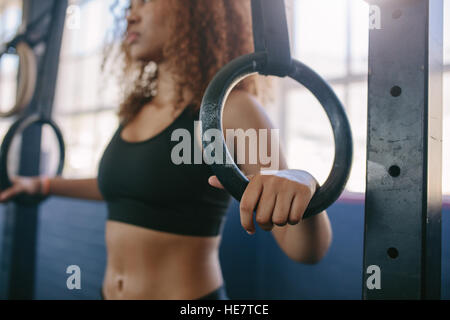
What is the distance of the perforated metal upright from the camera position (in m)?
0.34

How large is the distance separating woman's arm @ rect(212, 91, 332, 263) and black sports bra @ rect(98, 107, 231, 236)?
12 centimetres

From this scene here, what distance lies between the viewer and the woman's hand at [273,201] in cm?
30

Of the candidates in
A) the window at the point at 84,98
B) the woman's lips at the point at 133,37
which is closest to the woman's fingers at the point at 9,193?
the woman's lips at the point at 133,37

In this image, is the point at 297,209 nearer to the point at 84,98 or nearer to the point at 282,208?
the point at 282,208

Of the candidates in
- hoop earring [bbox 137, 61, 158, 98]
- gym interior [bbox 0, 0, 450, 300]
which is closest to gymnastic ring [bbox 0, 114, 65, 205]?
gym interior [bbox 0, 0, 450, 300]

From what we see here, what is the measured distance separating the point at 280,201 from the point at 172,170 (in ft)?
1.31

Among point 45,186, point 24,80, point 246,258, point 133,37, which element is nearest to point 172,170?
point 133,37

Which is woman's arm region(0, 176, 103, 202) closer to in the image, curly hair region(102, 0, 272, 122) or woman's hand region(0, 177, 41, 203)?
woman's hand region(0, 177, 41, 203)

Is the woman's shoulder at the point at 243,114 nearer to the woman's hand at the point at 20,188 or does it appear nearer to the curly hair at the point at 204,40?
the curly hair at the point at 204,40

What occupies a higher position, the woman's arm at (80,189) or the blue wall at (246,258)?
the woman's arm at (80,189)

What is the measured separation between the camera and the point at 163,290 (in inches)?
26.2

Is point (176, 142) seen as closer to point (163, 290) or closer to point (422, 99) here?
point (163, 290)

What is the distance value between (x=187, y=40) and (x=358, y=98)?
102cm
